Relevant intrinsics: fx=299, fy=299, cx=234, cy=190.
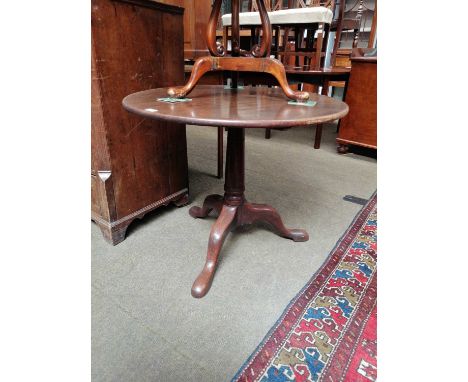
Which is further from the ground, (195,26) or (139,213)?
(195,26)

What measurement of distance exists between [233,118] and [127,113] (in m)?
0.65

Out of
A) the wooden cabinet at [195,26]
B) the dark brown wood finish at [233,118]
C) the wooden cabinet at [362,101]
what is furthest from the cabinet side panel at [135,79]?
the wooden cabinet at [362,101]

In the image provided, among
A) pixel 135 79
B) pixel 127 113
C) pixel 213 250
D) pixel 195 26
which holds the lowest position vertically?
pixel 213 250

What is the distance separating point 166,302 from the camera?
975mm

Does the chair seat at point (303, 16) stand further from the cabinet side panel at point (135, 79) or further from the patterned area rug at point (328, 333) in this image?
the patterned area rug at point (328, 333)

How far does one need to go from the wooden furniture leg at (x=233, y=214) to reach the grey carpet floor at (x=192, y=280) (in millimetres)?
43

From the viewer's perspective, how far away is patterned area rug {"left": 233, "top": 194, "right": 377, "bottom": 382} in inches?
30.2

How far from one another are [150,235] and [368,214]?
1099mm

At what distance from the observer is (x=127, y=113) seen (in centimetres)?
117

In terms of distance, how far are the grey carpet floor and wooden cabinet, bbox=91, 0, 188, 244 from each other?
0.16 meters

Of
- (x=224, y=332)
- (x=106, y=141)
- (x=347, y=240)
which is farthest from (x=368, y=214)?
(x=106, y=141)

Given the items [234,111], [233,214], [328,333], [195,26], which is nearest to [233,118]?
[234,111]

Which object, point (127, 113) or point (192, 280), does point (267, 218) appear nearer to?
point (192, 280)

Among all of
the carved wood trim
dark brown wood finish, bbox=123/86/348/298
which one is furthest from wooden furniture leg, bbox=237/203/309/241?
the carved wood trim
